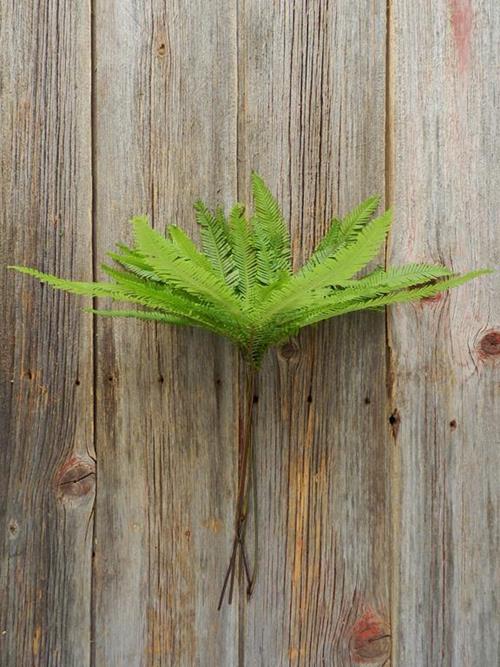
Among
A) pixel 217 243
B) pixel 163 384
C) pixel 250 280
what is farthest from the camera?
pixel 163 384

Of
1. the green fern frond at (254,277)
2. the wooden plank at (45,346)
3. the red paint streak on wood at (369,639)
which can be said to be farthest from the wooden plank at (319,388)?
the wooden plank at (45,346)

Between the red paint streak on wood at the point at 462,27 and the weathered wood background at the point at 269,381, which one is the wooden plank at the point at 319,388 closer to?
the weathered wood background at the point at 269,381

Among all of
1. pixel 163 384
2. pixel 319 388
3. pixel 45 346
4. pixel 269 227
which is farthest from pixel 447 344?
pixel 45 346

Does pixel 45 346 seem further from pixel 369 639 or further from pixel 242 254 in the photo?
pixel 369 639

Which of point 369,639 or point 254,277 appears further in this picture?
point 369,639

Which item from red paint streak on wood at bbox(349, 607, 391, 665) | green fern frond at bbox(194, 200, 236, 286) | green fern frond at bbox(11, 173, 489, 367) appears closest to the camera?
green fern frond at bbox(11, 173, 489, 367)

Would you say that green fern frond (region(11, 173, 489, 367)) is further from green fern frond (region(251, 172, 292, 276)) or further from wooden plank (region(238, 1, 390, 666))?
wooden plank (region(238, 1, 390, 666))

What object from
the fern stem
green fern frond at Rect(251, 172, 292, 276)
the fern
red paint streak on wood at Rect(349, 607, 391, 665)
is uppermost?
green fern frond at Rect(251, 172, 292, 276)

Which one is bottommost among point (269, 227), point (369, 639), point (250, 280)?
point (369, 639)

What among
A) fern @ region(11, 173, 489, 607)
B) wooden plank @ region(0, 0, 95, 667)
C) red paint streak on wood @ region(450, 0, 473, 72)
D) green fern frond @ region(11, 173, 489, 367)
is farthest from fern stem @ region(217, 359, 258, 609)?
red paint streak on wood @ region(450, 0, 473, 72)
